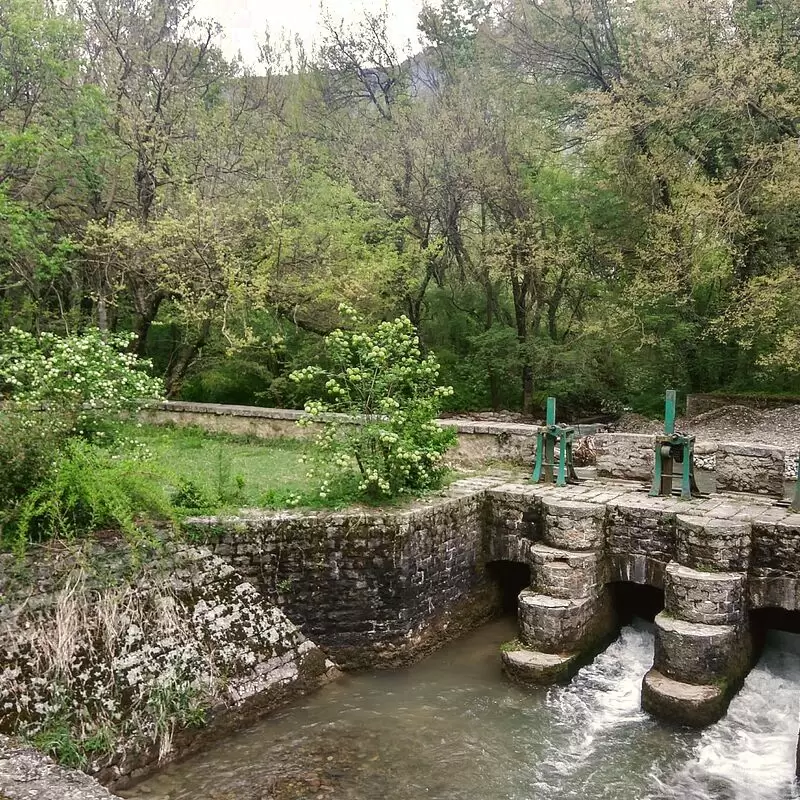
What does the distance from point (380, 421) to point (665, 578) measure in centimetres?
360

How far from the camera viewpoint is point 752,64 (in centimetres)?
1268

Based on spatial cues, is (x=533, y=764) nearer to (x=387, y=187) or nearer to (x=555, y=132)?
(x=387, y=187)

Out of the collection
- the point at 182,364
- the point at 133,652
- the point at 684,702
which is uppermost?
the point at 182,364

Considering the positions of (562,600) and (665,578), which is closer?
(665,578)

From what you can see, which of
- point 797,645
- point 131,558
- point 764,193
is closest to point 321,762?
point 131,558

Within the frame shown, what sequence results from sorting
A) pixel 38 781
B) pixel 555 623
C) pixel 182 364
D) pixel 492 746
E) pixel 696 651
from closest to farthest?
pixel 38 781 < pixel 492 746 < pixel 696 651 < pixel 555 623 < pixel 182 364

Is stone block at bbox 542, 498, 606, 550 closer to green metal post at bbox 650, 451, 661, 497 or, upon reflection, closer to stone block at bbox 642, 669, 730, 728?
green metal post at bbox 650, 451, 661, 497

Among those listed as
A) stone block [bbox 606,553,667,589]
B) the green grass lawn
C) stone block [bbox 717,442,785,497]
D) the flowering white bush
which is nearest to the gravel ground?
stone block [bbox 717,442,785,497]

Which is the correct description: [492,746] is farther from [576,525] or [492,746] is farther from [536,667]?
A: [576,525]

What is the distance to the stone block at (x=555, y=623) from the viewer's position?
7.48 metres

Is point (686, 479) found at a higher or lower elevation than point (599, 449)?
lower

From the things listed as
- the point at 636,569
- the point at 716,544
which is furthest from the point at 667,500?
the point at 716,544

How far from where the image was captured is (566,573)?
7.71m

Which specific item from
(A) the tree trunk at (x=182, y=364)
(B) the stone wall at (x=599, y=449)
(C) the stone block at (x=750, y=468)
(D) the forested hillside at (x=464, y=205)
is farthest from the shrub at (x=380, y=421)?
(A) the tree trunk at (x=182, y=364)
